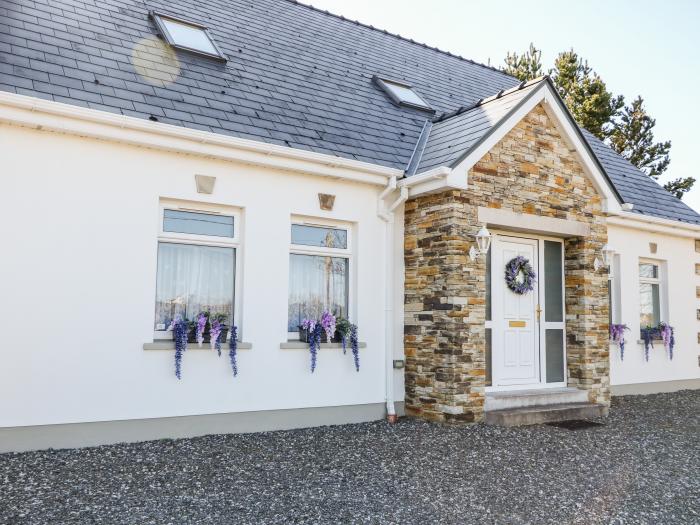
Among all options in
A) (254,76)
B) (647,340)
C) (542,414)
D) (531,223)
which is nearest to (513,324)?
(542,414)

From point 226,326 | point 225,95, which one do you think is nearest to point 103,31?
point 225,95

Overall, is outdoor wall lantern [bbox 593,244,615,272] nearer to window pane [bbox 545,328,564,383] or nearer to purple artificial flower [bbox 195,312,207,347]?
window pane [bbox 545,328,564,383]

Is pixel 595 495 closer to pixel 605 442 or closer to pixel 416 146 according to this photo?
pixel 605 442

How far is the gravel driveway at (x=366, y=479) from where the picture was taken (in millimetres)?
4766

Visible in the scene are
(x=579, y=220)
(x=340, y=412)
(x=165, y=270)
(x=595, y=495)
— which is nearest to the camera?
(x=595, y=495)

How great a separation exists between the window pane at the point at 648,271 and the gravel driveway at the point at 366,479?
5471mm

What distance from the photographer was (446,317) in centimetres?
823

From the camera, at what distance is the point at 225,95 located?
332 inches

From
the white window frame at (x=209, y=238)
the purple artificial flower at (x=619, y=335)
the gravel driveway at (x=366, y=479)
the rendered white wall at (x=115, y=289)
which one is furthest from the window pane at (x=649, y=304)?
the white window frame at (x=209, y=238)

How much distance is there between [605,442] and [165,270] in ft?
18.7

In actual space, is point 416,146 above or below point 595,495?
above

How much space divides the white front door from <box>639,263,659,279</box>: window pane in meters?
4.04

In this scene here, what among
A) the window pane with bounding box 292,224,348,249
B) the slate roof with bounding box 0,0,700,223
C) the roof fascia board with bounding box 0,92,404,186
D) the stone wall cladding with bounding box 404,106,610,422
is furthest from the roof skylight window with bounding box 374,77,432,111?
the window pane with bounding box 292,224,348,249

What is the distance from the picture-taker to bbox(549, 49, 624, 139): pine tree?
26.6 metres
